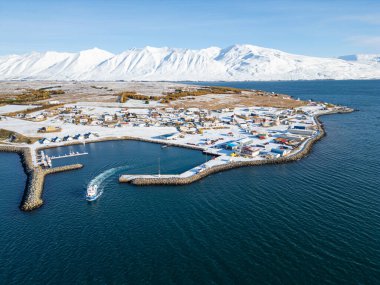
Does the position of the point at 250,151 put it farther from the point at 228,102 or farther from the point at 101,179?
the point at 228,102

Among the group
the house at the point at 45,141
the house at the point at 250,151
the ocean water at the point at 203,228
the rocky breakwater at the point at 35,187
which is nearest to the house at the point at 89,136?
the house at the point at 45,141

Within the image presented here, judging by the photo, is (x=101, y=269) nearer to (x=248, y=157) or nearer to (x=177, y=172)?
(x=177, y=172)

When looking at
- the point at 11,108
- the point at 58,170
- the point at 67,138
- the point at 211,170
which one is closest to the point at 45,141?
the point at 67,138

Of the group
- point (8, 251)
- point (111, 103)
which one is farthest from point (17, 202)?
point (111, 103)

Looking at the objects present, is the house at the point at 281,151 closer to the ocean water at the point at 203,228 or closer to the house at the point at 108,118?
the ocean water at the point at 203,228

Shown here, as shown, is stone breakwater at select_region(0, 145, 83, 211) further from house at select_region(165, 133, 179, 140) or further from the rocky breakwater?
house at select_region(165, 133, 179, 140)
